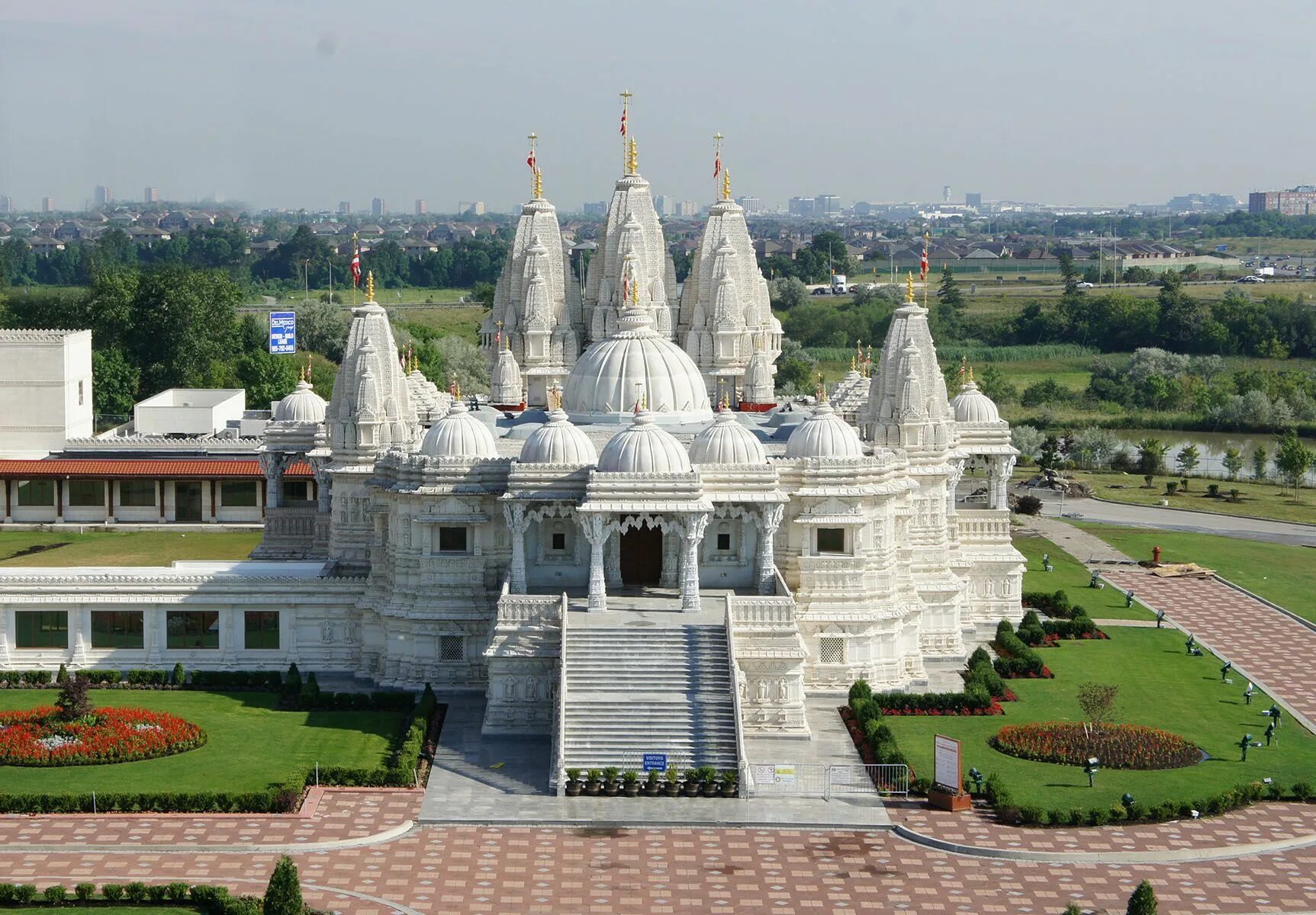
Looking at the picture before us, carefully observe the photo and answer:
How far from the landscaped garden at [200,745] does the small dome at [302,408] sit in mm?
14183

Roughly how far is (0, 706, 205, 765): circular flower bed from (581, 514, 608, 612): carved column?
1029 cm

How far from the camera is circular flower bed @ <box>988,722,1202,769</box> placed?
47.1m

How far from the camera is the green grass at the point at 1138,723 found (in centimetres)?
4534

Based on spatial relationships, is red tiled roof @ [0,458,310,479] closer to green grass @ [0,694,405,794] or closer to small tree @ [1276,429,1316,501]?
green grass @ [0,694,405,794]

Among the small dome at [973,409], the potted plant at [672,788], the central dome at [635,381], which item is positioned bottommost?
the potted plant at [672,788]

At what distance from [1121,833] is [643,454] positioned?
15523mm

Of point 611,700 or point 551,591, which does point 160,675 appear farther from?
point 611,700

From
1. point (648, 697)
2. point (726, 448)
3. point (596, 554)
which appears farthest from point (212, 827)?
point (726, 448)

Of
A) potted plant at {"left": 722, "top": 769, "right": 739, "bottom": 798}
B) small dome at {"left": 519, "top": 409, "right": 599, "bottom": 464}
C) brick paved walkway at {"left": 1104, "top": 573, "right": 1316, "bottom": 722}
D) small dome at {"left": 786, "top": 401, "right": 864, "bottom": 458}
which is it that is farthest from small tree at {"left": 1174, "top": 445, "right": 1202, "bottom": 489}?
potted plant at {"left": 722, "top": 769, "right": 739, "bottom": 798}

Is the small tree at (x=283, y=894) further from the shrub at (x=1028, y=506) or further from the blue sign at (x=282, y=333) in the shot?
the blue sign at (x=282, y=333)

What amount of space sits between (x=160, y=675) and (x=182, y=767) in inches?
335

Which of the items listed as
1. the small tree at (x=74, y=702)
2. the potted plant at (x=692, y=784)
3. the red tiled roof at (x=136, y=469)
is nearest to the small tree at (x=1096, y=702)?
the potted plant at (x=692, y=784)

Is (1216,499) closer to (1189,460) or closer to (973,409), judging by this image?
(1189,460)

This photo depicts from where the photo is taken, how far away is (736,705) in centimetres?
4666
